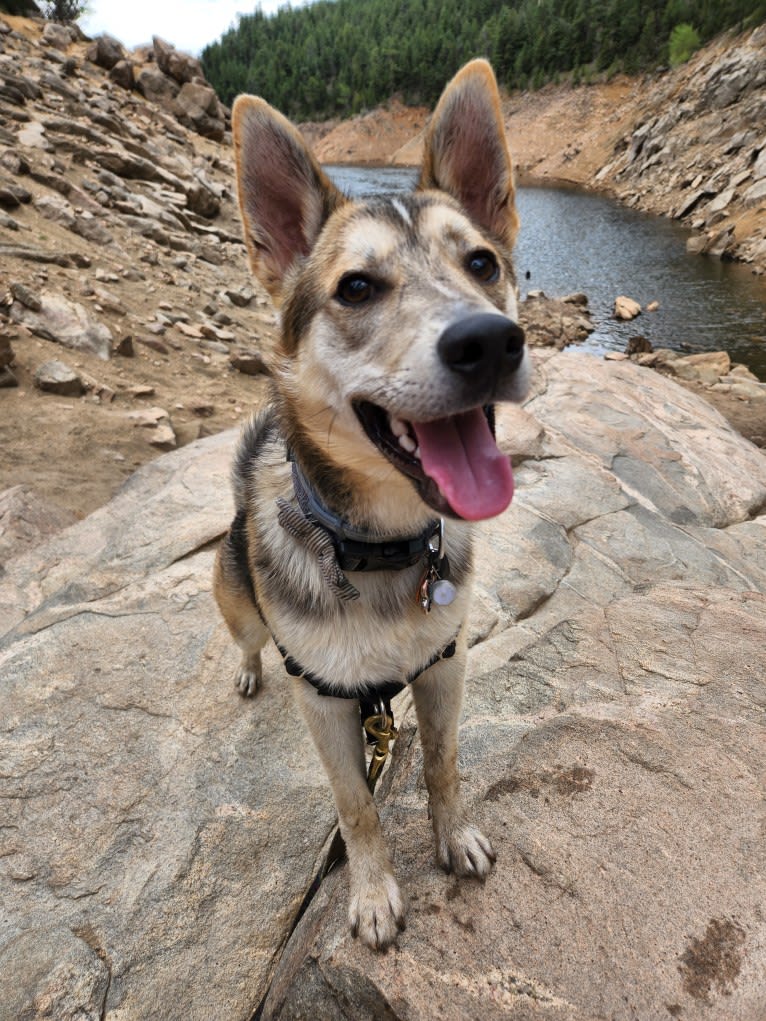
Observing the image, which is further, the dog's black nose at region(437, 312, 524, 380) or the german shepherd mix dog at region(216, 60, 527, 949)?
the german shepherd mix dog at region(216, 60, 527, 949)

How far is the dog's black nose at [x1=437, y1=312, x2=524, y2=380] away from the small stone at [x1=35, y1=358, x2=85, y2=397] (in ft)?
24.3

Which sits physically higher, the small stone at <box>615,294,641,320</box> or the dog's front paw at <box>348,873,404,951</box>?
the small stone at <box>615,294,641,320</box>

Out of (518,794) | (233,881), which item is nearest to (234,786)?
(233,881)

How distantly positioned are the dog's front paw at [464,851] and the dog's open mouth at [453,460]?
1.38 meters

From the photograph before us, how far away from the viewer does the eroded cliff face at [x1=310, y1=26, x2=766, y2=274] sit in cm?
2748

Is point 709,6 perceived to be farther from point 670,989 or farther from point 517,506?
point 670,989

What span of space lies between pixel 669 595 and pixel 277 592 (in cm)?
304

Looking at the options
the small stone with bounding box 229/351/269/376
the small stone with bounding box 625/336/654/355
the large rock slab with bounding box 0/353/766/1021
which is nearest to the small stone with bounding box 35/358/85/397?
the small stone with bounding box 229/351/269/376

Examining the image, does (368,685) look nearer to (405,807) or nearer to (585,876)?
(405,807)

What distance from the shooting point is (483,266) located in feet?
8.96

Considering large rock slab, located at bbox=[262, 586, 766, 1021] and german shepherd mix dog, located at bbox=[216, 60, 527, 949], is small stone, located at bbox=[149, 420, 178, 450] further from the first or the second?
large rock slab, located at bbox=[262, 586, 766, 1021]

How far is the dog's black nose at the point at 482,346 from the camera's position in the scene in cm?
195

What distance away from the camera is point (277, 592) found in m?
2.63

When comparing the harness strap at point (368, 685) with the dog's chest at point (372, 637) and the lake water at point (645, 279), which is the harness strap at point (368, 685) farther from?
the lake water at point (645, 279)
